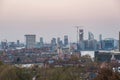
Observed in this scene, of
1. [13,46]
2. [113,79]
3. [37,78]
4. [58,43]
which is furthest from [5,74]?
[58,43]

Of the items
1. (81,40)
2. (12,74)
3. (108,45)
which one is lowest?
(12,74)

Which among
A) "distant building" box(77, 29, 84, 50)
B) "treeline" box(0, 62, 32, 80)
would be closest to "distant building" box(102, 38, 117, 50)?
"distant building" box(77, 29, 84, 50)

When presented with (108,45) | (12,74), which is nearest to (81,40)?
(108,45)

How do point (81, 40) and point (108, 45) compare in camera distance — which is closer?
point (81, 40)

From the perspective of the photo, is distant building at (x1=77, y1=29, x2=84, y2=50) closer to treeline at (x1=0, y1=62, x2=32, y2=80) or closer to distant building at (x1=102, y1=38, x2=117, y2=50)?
distant building at (x1=102, y1=38, x2=117, y2=50)

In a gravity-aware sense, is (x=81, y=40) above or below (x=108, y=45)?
above

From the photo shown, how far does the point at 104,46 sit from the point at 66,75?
12.8 meters

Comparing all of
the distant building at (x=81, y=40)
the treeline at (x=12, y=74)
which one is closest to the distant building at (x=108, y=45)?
the distant building at (x=81, y=40)

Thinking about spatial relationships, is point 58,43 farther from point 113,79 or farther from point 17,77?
point 113,79

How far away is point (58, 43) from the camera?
57.0 ft

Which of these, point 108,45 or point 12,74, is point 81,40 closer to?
point 108,45

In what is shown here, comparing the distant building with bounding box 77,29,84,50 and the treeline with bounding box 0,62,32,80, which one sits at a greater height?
the distant building with bounding box 77,29,84,50

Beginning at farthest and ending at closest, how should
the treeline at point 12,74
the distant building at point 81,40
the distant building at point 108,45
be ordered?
the distant building at point 108,45
the distant building at point 81,40
the treeline at point 12,74

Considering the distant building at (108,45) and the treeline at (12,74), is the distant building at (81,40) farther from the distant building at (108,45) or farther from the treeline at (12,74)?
the treeline at (12,74)
